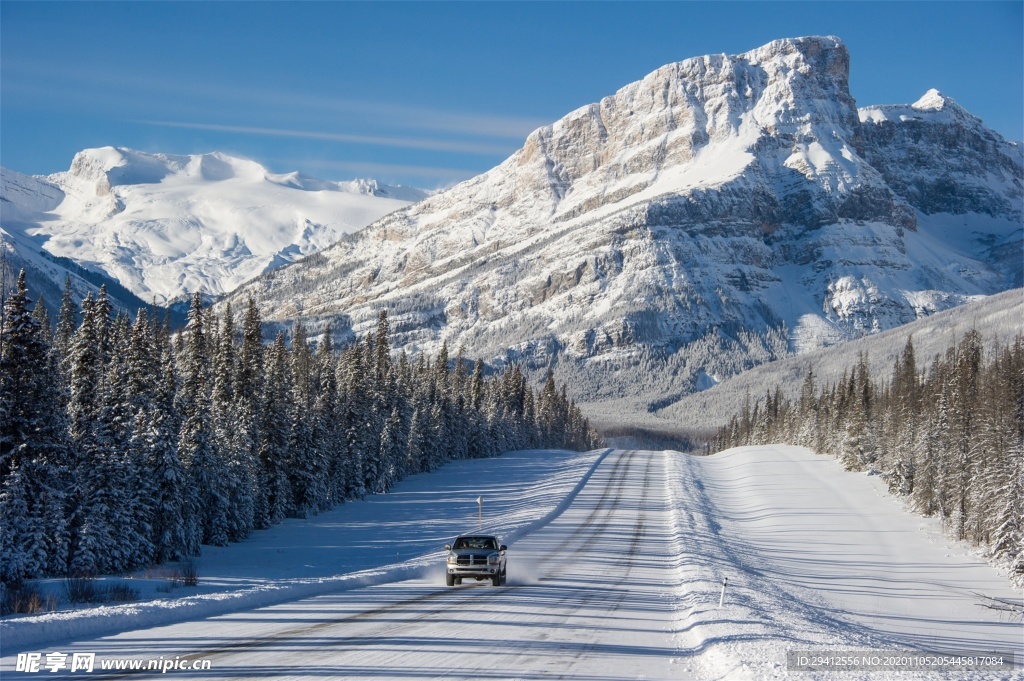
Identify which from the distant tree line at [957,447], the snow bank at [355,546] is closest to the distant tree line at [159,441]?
the snow bank at [355,546]

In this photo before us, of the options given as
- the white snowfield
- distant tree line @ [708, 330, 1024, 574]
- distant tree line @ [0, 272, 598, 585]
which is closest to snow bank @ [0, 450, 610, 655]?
Answer: the white snowfield

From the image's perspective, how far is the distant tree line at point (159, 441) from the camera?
30031 millimetres

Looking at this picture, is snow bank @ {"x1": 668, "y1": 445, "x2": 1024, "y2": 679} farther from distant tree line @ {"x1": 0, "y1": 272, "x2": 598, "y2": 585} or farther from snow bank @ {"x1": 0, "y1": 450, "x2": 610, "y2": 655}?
distant tree line @ {"x1": 0, "y1": 272, "x2": 598, "y2": 585}

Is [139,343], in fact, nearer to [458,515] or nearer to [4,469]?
[4,469]

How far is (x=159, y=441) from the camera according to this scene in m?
37.4

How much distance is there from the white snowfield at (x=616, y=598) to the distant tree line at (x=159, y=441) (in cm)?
298

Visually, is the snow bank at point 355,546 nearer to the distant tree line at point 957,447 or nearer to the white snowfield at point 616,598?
the white snowfield at point 616,598

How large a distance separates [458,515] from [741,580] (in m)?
28.8

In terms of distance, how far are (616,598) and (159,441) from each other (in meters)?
22.5

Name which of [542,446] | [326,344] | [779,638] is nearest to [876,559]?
[779,638]

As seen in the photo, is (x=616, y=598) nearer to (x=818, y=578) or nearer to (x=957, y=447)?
(x=818, y=578)

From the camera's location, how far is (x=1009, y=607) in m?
35.0

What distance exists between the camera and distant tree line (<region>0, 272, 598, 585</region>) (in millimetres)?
30031

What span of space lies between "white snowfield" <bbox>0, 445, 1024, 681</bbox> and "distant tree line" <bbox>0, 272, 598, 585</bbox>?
9.77 ft
